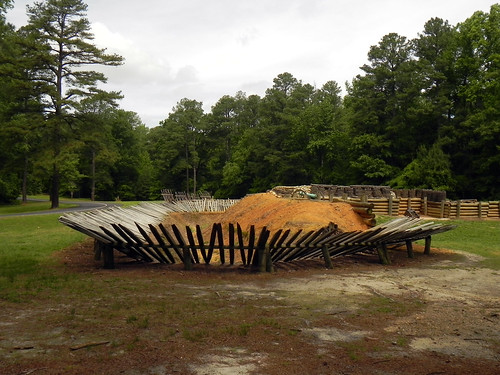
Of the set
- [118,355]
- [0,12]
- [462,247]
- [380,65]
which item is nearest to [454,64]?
[380,65]

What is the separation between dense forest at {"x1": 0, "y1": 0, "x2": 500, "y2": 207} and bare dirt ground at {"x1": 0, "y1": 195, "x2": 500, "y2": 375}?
2421cm

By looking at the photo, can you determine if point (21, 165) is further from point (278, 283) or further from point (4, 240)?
point (278, 283)

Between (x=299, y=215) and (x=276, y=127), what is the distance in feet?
139

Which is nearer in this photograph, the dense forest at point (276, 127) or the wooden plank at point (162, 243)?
the wooden plank at point (162, 243)

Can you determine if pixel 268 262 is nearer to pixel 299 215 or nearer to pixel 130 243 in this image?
pixel 130 243

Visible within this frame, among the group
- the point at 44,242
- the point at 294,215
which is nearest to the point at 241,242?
the point at 294,215

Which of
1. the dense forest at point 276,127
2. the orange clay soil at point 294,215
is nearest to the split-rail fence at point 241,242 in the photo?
the orange clay soil at point 294,215

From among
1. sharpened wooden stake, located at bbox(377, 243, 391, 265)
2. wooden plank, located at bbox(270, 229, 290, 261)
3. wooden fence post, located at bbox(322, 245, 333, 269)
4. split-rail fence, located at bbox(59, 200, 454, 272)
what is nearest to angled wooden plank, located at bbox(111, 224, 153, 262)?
split-rail fence, located at bbox(59, 200, 454, 272)

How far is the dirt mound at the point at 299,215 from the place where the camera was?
15.5 m

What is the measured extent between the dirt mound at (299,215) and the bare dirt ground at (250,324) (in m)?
5.64

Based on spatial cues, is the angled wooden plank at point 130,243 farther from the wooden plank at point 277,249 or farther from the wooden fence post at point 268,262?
the wooden plank at point 277,249

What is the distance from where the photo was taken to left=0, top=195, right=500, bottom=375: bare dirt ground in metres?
4.62

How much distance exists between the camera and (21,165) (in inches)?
1265

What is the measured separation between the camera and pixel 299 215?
15969 millimetres
